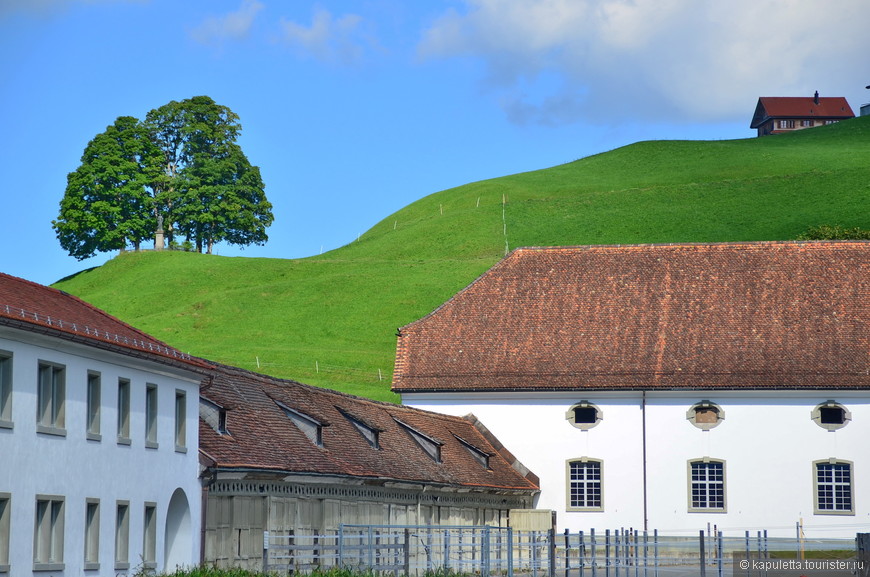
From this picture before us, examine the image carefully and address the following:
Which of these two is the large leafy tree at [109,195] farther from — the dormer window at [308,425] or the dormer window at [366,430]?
the dormer window at [308,425]

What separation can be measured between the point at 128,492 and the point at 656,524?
28.9 m

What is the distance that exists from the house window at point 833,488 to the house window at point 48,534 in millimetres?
34271

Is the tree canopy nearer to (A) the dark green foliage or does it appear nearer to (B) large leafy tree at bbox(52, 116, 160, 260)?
(B) large leafy tree at bbox(52, 116, 160, 260)

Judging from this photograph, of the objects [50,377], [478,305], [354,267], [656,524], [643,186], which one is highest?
[643,186]

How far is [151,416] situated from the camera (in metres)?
Answer: 31.9

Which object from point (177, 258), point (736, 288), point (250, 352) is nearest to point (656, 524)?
point (736, 288)

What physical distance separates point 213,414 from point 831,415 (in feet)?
91.5

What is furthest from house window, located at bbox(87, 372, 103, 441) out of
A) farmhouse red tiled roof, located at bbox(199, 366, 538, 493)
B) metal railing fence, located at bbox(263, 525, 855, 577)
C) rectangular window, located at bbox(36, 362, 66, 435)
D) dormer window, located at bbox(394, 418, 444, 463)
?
dormer window, located at bbox(394, 418, 444, 463)

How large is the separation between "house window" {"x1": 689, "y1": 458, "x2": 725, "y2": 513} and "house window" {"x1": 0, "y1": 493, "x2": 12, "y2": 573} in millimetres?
34062

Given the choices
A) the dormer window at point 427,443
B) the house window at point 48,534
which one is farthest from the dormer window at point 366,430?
the house window at point 48,534

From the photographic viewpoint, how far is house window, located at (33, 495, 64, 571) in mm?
26031

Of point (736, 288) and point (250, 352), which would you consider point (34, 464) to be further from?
point (250, 352)

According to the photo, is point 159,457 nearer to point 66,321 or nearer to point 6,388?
point 66,321

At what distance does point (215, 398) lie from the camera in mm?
35906
